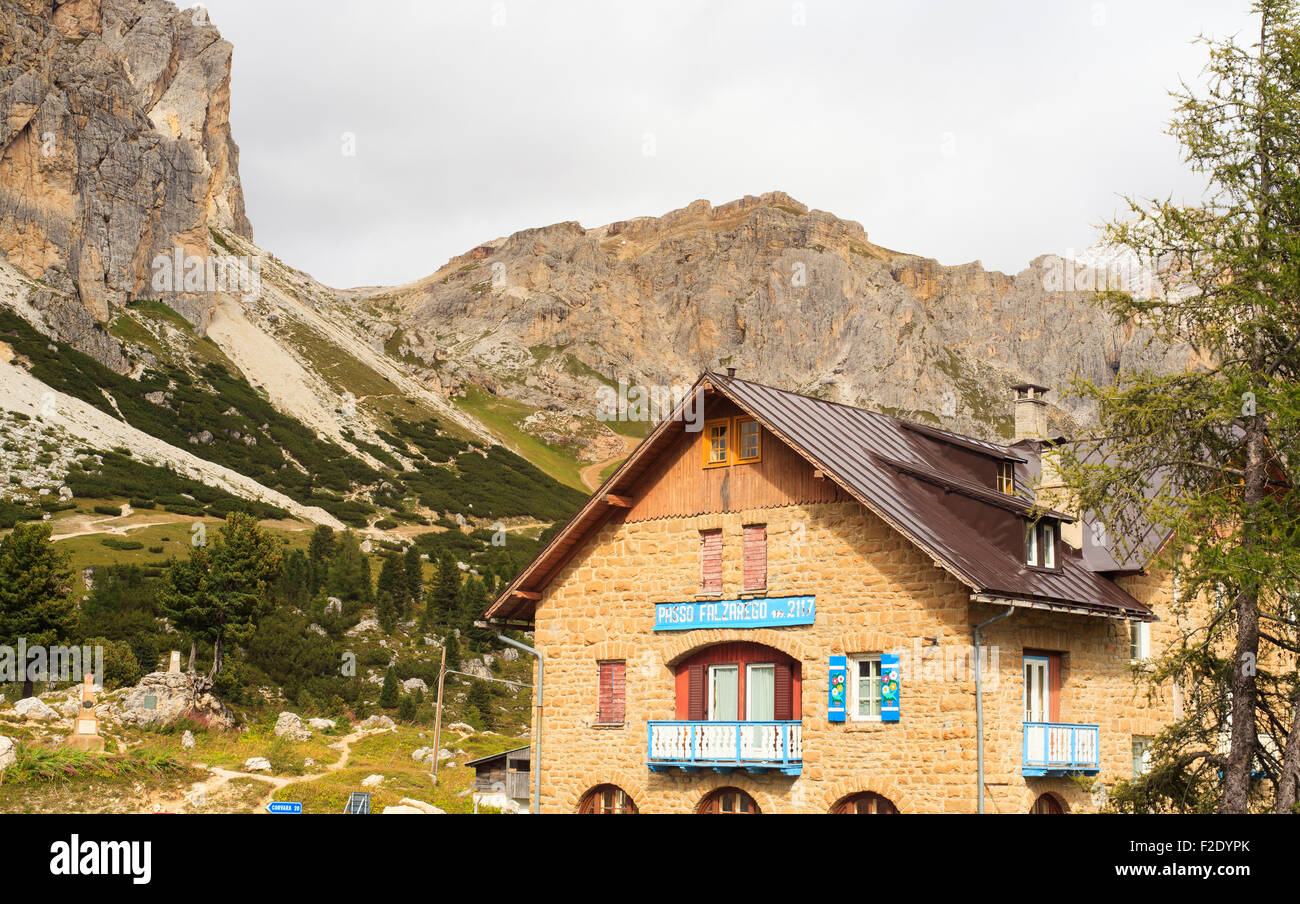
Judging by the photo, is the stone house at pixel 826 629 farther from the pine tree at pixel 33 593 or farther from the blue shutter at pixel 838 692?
the pine tree at pixel 33 593

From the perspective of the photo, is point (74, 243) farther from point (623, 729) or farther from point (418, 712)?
point (623, 729)

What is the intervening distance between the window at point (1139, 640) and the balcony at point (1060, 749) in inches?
109

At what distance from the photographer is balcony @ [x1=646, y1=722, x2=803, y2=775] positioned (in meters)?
22.7

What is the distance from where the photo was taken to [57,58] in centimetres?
13512

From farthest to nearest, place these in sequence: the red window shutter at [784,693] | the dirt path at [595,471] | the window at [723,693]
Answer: the dirt path at [595,471], the window at [723,693], the red window shutter at [784,693]

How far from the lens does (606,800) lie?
84.3 ft

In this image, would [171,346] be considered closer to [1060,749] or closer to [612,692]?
[612,692]

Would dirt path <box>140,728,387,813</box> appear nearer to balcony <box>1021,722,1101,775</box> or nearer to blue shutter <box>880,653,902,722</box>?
blue shutter <box>880,653,902,722</box>

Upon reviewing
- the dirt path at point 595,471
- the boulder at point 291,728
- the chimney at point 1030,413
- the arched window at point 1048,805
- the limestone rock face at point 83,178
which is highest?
the limestone rock face at point 83,178

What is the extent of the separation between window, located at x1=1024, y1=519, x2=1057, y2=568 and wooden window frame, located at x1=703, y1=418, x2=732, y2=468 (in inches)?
239

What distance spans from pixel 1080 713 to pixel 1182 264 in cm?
1051

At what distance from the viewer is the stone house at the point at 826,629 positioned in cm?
2147

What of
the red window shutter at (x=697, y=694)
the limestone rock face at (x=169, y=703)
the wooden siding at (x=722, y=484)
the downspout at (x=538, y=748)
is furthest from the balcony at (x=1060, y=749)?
the limestone rock face at (x=169, y=703)

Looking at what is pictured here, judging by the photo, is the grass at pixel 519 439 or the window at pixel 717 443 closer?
the window at pixel 717 443
